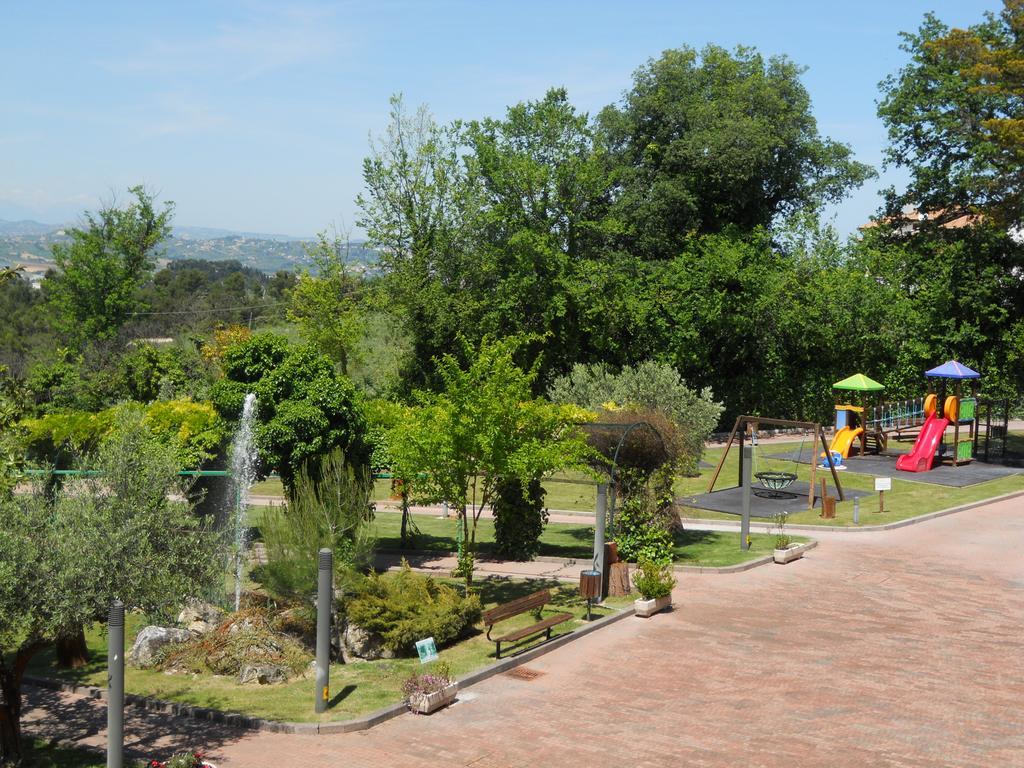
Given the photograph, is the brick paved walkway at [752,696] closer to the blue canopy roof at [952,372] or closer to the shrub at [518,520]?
the shrub at [518,520]

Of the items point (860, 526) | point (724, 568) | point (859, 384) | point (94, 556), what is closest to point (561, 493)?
point (860, 526)

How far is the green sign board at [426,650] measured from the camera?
1484 centimetres

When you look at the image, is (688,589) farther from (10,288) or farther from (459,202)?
(10,288)

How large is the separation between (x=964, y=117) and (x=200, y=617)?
1442 inches

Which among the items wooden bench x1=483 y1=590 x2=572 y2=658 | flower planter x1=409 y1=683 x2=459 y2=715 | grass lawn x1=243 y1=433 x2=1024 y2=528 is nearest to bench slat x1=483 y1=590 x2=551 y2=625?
wooden bench x1=483 y1=590 x2=572 y2=658

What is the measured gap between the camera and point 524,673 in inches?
581

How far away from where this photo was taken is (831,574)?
2062cm

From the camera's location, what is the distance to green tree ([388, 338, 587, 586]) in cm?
1723

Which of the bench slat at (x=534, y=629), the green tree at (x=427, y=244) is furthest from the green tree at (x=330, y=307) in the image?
the bench slat at (x=534, y=629)

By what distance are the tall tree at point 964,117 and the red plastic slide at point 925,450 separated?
8233 mm

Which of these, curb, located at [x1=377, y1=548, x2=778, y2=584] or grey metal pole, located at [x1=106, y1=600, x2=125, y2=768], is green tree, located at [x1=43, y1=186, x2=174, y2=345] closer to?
curb, located at [x1=377, y1=548, x2=778, y2=584]

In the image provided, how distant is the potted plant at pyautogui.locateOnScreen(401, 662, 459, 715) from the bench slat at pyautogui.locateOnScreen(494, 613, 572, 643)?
162 cm

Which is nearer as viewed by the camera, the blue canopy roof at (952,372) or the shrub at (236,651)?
the shrub at (236,651)

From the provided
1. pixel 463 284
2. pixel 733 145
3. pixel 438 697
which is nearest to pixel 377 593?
pixel 438 697
